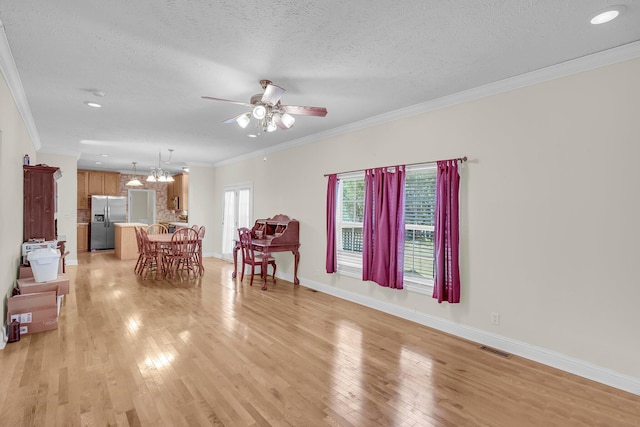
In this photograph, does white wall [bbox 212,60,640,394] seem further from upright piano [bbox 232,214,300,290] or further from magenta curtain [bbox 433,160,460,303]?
upright piano [bbox 232,214,300,290]

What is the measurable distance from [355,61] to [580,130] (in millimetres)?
1983

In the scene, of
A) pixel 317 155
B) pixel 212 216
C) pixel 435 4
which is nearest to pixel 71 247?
pixel 212 216

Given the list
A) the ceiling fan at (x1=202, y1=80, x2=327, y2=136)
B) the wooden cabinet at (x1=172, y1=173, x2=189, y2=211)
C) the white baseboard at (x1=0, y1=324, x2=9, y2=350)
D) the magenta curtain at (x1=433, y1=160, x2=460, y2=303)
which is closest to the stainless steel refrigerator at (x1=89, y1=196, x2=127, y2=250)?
the wooden cabinet at (x1=172, y1=173, x2=189, y2=211)

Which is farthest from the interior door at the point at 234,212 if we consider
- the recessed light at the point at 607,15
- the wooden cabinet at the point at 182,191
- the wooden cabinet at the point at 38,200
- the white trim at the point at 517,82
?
the recessed light at the point at 607,15

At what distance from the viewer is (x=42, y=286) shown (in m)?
3.64

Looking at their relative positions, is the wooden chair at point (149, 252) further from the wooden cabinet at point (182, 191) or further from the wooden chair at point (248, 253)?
the wooden cabinet at point (182, 191)

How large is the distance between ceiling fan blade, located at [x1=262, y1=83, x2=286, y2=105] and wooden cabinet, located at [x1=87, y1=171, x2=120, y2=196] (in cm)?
924

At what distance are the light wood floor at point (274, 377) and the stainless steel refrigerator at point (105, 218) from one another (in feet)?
21.6

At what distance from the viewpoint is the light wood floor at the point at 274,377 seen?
2.14 metres

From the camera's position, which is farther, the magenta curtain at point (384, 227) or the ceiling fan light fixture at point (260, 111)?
the magenta curtain at point (384, 227)

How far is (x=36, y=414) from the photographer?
2109 mm

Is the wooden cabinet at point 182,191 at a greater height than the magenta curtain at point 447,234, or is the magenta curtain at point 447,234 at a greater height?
the wooden cabinet at point 182,191

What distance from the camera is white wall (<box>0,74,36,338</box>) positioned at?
3.06 meters

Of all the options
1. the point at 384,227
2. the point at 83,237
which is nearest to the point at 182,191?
the point at 83,237
